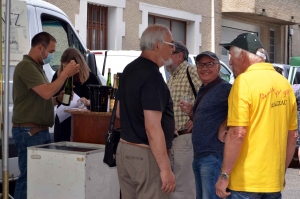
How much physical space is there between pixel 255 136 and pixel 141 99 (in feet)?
2.59

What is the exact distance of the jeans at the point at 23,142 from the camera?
5.07 meters

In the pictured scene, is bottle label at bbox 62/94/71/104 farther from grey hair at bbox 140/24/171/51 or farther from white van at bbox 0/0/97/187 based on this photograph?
grey hair at bbox 140/24/171/51

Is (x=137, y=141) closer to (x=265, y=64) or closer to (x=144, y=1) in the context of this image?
(x=265, y=64)

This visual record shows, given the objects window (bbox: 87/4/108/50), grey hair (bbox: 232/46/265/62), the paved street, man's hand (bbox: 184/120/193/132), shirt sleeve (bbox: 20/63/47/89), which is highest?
window (bbox: 87/4/108/50)

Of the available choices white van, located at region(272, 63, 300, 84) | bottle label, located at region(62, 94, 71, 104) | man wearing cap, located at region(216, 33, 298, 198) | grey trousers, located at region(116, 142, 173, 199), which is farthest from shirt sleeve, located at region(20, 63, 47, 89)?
white van, located at region(272, 63, 300, 84)

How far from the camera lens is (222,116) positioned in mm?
4156

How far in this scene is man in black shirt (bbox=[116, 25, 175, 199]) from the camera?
369 centimetres

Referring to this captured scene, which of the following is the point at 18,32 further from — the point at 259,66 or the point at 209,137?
the point at 259,66

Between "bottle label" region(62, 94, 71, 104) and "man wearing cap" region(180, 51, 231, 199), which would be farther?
"bottle label" region(62, 94, 71, 104)

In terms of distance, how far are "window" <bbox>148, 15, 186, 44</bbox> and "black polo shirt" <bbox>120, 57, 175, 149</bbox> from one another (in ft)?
40.5

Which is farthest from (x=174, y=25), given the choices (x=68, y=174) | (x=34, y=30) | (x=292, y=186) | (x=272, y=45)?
(x=68, y=174)

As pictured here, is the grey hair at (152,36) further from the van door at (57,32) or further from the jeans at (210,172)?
the van door at (57,32)

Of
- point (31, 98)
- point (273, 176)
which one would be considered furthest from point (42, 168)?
point (273, 176)

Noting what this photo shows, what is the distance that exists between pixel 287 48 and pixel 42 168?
19277 millimetres
